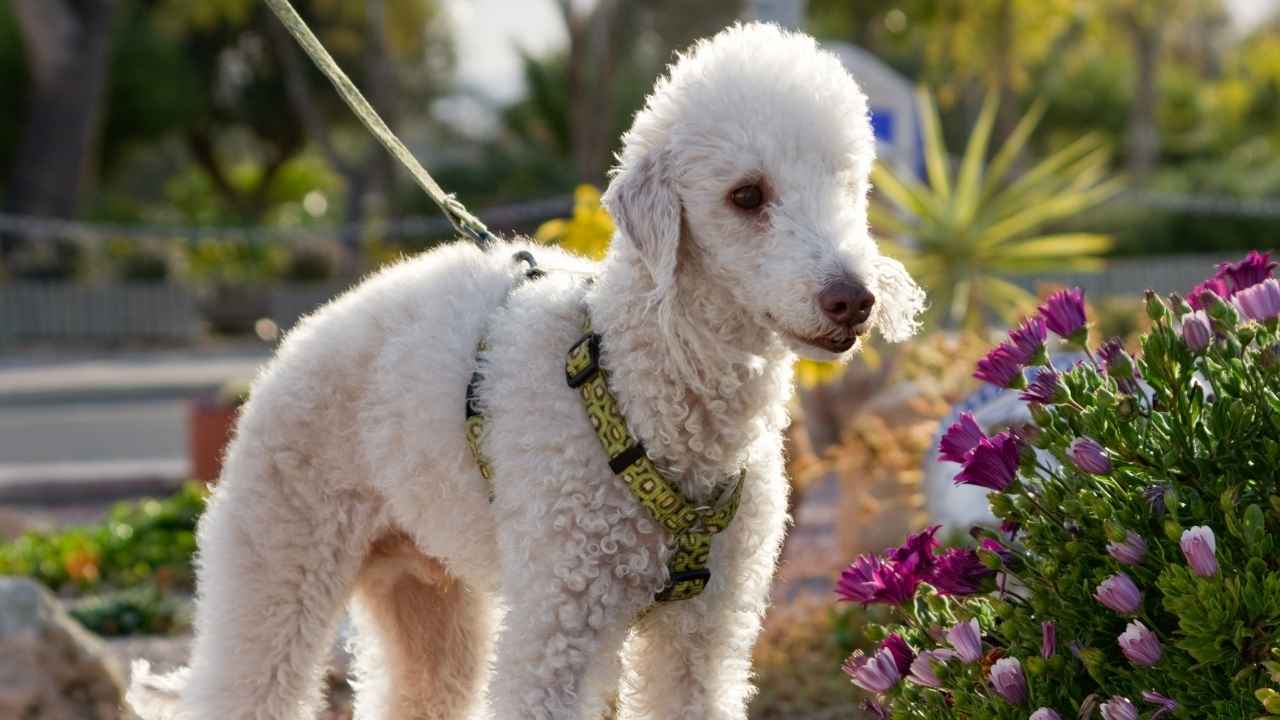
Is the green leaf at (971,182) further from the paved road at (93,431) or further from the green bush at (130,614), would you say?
the paved road at (93,431)

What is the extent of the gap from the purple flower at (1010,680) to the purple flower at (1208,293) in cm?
71

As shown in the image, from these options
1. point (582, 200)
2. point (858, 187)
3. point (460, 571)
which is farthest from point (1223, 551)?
point (582, 200)

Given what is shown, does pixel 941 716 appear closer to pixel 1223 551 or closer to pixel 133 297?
pixel 1223 551

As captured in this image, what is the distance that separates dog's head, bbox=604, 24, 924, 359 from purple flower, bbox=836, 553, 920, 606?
0.49 m

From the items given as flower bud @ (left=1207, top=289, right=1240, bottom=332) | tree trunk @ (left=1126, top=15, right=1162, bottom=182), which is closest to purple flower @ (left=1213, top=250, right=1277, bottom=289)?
flower bud @ (left=1207, top=289, right=1240, bottom=332)

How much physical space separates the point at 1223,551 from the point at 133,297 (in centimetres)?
2178

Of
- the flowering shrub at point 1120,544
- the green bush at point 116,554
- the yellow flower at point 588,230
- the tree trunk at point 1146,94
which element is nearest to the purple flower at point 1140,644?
the flowering shrub at point 1120,544

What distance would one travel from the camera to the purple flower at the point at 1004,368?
2.99 meters

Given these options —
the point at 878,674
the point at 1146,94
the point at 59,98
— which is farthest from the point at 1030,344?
the point at 1146,94

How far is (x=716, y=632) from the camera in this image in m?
3.09

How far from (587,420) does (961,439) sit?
68 cm

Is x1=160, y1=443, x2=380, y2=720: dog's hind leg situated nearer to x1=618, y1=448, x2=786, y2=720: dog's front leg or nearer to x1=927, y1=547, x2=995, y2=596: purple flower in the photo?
x1=618, y1=448, x2=786, y2=720: dog's front leg

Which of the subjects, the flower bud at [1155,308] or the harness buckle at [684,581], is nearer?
the flower bud at [1155,308]

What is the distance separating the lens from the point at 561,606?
2941mm
